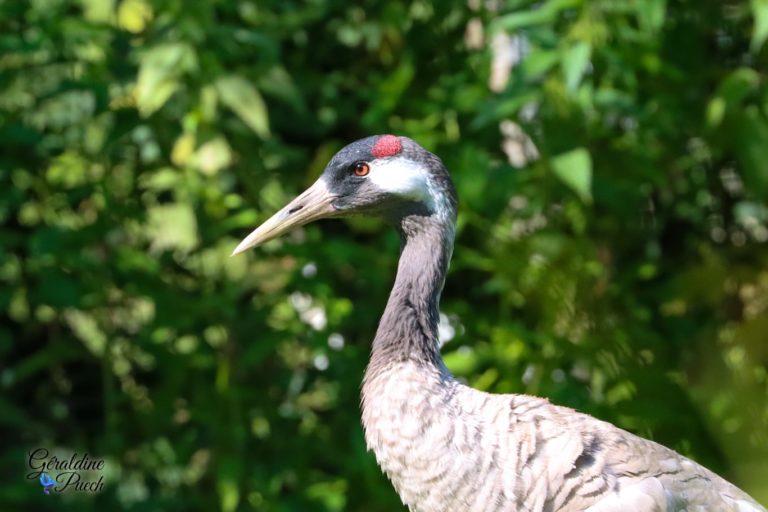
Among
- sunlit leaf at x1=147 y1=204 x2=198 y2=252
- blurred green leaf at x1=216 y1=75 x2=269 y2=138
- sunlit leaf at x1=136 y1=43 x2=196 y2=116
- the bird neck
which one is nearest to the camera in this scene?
the bird neck

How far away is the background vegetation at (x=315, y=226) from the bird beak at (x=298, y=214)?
769 millimetres

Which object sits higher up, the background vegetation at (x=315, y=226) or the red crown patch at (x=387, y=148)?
the red crown patch at (x=387, y=148)

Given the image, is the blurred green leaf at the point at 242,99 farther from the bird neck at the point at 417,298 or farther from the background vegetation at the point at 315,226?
the bird neck at the point at 417,298

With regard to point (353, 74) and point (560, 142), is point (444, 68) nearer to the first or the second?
point (353, 74)

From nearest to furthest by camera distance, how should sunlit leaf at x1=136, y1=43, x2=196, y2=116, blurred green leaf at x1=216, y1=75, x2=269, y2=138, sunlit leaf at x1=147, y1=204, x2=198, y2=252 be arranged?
sunlit leaf at x1=136, y1=43, x2=196, y2=116 → blurred green leaf at x1=216, y1=75, x2=269, y2=138 → sunlit leaf at x1=147, y1=204, x2=198, y2=252

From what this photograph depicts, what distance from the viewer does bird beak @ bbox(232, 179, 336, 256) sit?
3.25 meters

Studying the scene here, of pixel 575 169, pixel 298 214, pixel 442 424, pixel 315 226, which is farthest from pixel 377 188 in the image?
pixel 315 226

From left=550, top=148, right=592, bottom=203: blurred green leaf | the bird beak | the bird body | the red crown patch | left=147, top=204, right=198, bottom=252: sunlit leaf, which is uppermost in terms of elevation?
the red crown patch

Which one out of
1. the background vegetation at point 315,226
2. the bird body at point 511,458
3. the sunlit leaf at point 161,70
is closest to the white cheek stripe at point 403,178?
the bird body at point 511,458

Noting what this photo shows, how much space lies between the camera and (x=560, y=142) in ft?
12.6

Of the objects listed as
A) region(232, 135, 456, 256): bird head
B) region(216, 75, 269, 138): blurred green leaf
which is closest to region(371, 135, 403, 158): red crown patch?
region(232, 135, 456, 256): bird head

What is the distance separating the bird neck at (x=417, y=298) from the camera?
3.13 m

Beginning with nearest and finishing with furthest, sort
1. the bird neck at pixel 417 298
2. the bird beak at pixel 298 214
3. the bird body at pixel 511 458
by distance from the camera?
the bird body at pixel 511 458, the bird neck at pixel 417 298, the bird beak at pixel 298 214

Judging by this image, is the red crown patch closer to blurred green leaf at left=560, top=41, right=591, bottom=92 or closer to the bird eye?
the bird eye
